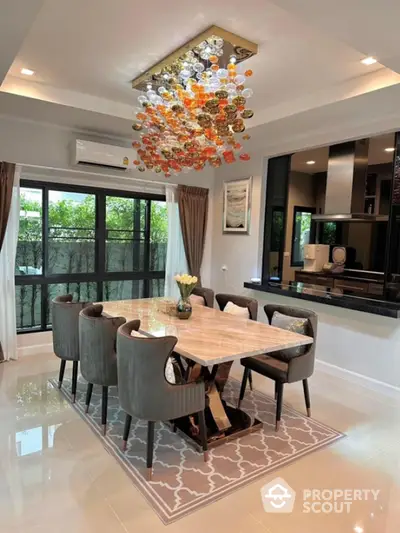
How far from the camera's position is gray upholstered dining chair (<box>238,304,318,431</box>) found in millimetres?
3088

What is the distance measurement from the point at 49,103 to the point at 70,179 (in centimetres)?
119

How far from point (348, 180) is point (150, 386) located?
142 inches

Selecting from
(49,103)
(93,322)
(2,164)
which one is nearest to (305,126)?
(49,103)

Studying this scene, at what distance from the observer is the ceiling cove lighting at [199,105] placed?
2.59 meters

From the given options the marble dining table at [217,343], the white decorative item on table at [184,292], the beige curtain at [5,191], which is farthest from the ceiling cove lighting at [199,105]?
the beige curtain at [5,191]

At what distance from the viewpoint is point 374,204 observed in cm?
587

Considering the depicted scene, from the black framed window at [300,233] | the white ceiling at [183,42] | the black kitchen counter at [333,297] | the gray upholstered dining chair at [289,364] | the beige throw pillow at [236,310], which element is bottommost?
the gray upholstered dining chair at [289,364]

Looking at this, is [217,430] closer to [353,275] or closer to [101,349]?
[101,349]

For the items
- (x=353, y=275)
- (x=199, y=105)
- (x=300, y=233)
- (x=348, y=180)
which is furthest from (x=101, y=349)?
(x=300, y=233)

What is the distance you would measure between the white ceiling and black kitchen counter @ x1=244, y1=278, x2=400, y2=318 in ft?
6.48

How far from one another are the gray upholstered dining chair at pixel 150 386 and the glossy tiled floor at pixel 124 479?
0.38 m

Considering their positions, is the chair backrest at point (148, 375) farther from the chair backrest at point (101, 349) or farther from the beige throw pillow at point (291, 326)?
the beige throw pillow at point (291, 326)

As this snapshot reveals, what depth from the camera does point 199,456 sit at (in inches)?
105

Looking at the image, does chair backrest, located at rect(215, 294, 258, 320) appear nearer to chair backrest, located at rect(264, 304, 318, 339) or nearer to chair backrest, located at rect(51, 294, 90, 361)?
chair backrest, located at rect(264, 304, 318, 339)
